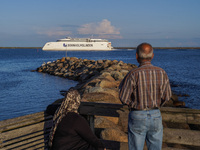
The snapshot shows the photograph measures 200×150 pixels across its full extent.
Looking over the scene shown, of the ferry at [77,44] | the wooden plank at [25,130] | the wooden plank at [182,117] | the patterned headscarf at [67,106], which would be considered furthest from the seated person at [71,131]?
the ferry at [77,44]

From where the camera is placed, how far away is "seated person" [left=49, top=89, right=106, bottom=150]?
220 cm

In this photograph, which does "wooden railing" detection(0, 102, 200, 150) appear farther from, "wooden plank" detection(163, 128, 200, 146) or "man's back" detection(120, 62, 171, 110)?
"man's back" detection(120, 62, 171, 110)

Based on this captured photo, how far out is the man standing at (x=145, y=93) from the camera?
7.85 ft

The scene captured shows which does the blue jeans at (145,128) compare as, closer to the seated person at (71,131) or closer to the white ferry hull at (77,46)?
the seated person at (71,131)

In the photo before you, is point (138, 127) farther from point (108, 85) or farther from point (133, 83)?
point (108, 85)

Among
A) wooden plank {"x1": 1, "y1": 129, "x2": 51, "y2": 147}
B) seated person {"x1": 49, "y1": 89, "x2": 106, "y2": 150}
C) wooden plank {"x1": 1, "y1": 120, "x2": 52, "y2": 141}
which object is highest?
seated person {"x1": 49, "y1": 89, "x2": 106, "y2": 150}

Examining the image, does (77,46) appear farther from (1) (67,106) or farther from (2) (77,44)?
(1) (67,106)

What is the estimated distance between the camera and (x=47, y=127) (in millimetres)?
3229

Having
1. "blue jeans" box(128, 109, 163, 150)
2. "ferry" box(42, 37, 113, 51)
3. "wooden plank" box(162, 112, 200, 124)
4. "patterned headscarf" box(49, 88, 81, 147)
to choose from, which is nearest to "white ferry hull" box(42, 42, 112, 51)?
"ferry" box(42, 37, 113, 51)

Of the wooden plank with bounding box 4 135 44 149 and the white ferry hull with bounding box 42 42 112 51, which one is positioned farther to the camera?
the white ferry hull with bounding box 42 42 112 51

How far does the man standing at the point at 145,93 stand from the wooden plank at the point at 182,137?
40.8 inches

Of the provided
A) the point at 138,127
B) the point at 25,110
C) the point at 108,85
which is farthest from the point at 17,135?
the point at 25,110

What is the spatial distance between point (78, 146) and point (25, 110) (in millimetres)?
8371

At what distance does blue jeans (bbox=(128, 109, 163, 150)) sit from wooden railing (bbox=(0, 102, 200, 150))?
0.86 m
